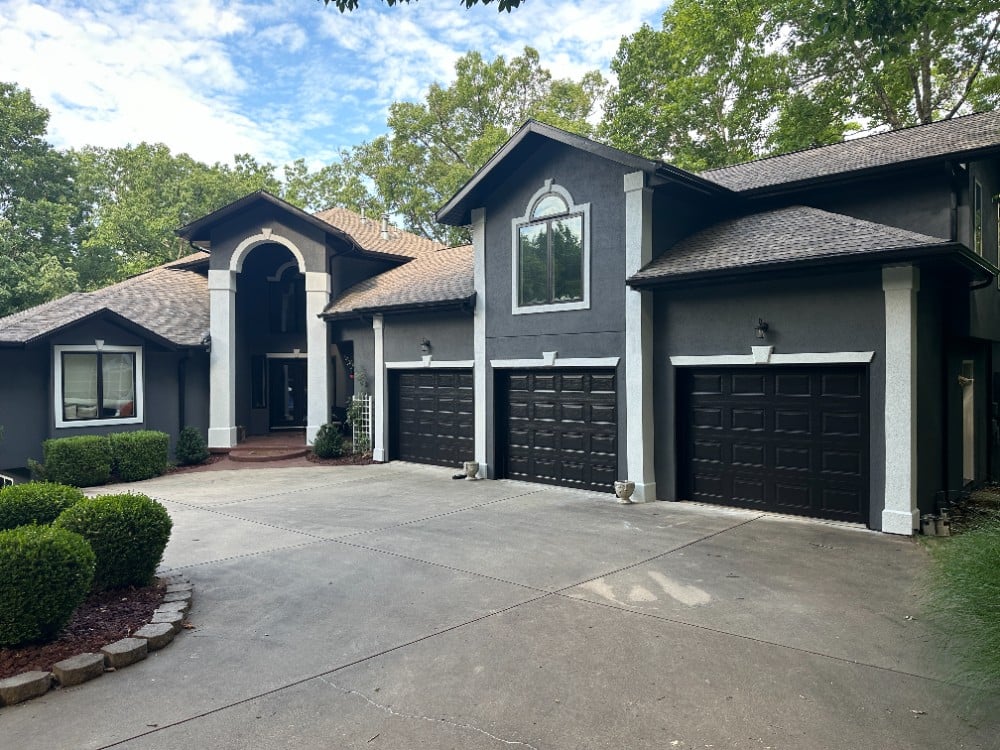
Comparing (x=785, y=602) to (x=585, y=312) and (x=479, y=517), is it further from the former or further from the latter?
(x=585, y=312)

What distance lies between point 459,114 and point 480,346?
28.0 metres

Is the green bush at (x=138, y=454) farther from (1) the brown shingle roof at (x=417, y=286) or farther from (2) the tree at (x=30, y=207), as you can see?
(2) the tree at (x=30, y=207)

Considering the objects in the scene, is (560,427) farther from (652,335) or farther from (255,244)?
(255,244)

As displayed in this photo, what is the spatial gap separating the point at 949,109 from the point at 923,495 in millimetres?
20336

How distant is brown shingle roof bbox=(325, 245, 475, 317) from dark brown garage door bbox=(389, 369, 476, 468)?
163 centimetres

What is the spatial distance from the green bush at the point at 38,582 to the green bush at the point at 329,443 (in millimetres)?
11001

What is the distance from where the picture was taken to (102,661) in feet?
14.9

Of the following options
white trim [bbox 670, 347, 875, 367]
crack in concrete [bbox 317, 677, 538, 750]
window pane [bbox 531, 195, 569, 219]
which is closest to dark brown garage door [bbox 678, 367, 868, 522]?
white trim [bbox 670, 347, 875, 367]

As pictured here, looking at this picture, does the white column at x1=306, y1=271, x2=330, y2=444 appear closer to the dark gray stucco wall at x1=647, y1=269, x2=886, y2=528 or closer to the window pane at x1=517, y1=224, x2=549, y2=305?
the window pane at x1=517, y1=224, x2=549, y2=305

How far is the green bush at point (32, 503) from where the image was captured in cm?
637

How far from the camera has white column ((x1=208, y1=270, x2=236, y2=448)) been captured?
16.7m

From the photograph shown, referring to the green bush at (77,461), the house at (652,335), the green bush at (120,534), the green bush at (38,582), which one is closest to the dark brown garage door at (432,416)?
the house at (652,335)

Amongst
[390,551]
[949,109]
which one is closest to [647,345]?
[390,551]

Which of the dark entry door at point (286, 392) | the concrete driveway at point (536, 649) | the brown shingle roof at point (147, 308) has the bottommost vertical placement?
the concrete driveway at point (536, 649)
